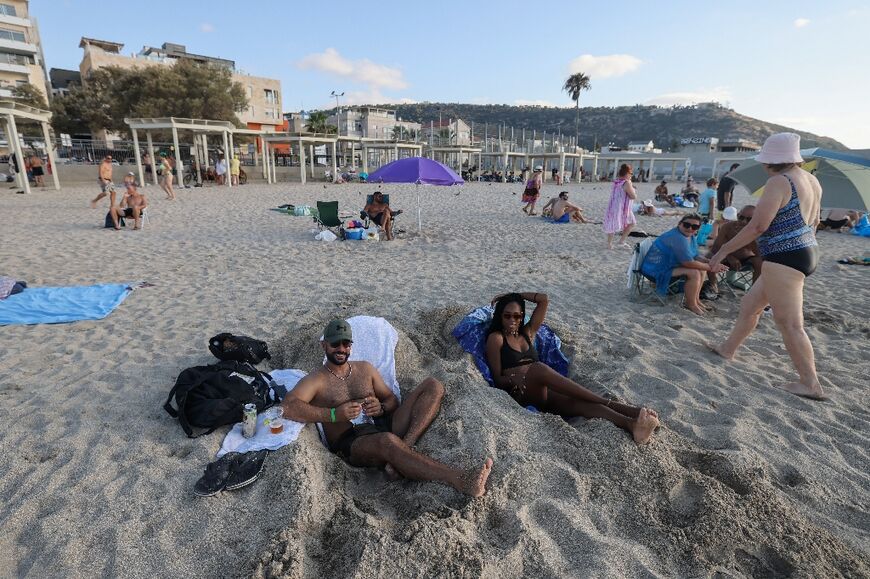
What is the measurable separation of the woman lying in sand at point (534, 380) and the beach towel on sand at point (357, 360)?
0.77 m

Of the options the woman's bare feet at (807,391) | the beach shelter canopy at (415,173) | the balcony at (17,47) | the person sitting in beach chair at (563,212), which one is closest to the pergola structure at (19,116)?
the beach shelter canopy at (415,173)

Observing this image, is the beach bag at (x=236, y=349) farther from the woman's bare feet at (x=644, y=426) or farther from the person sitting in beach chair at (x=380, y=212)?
the person sitting in beach chair at (x=380, y=212)

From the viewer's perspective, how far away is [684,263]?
5.15 metres

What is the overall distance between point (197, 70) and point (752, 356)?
121 feet

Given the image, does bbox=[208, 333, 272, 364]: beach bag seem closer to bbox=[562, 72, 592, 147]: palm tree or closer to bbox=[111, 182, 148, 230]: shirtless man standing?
bbox=[111, 182, 148, 230]: shirtless man standing

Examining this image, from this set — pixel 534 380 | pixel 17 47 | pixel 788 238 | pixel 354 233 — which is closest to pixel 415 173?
pixel 354 233

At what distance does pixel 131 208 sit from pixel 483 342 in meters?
9.72

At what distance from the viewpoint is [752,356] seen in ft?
13.6

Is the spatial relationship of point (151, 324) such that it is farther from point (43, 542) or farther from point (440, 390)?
point (440, 390)

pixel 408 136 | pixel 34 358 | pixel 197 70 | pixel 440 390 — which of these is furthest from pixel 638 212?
pixel 408 136

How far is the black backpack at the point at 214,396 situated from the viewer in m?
2.83

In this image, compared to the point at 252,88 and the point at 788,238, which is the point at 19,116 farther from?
the point at 252,88

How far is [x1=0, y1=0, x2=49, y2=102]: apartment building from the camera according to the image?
139ft

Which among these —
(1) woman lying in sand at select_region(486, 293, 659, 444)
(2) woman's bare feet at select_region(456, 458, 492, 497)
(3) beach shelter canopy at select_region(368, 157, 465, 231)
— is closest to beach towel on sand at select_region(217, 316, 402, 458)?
(1) woman lying in sand at select_region(486, 293, 659, 444)
